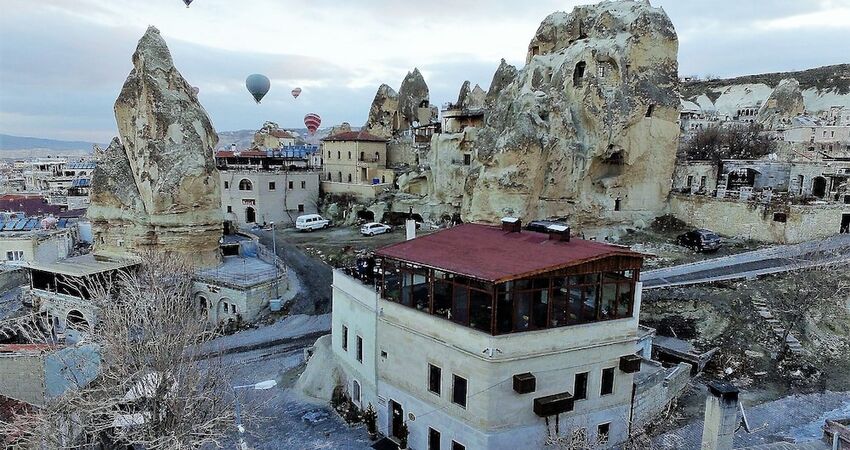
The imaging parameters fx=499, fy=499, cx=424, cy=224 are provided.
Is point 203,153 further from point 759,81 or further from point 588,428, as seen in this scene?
point 759,81

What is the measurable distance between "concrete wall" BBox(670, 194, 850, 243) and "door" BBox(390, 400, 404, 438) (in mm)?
27702

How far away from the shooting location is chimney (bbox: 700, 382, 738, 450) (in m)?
10.6

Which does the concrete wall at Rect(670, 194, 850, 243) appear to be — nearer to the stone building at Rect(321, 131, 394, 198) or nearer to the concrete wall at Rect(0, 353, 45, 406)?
the stone building at Rect(321, 131, 394, 198)

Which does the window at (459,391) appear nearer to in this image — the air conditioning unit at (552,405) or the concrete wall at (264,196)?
the air conditioning unit at (552,405)

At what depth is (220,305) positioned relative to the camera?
28.0 m

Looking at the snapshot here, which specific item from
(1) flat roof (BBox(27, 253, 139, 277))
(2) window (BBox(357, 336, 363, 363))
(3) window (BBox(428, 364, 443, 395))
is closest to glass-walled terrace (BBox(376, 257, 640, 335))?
(3) window (BBox(428, 364, 443, 395))

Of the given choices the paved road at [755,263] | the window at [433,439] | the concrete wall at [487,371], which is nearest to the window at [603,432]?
the concrete wall at [487,371]

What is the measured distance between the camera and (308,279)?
103 feet

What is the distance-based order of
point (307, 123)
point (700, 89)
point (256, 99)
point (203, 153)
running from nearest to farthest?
point (203, 153) < point (256, 99) < point (307, 123) < point (700, 89)

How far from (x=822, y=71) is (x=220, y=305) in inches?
4185

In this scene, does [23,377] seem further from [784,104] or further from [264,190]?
[784,104]

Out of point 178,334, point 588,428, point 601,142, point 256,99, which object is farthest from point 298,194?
point 588,428

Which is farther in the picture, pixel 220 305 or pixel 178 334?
pixel 220 305

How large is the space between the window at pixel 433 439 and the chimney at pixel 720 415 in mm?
6568
